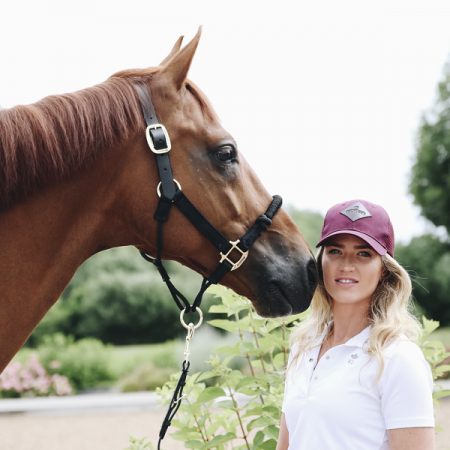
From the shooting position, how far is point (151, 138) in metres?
1.71

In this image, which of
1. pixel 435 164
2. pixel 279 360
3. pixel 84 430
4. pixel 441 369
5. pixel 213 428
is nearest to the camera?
pixel 213 428

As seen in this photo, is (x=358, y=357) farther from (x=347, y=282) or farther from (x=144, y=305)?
(x=144, y=305)

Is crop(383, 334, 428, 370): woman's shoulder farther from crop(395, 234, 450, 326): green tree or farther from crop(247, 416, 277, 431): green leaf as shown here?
crop(395, 234, 450, 326): green tree

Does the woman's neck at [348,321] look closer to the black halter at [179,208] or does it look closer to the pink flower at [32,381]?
the black halter at [179,208]

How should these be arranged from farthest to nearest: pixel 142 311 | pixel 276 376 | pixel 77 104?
pixel 142 311
pixel 276 376
pixel 77 104

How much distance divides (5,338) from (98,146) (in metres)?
0.78

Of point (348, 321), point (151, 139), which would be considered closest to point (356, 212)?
point (348, 321)

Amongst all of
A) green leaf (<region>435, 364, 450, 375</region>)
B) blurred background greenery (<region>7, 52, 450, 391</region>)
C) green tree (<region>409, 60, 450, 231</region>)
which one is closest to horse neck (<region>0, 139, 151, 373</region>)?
green leaf (<region>435, 364, 450, 375</region>)

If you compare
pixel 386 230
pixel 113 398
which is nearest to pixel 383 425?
pixel 386 230

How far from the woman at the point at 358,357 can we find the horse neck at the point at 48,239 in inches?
36.5

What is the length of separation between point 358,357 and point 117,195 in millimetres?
1106

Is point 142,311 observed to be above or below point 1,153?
below

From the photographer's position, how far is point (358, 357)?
1562mm

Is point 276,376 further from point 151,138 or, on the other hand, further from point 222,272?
point 151,138
